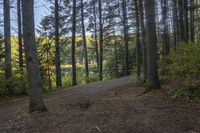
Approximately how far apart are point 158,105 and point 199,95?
1666 mm

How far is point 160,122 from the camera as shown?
7777 millimetres

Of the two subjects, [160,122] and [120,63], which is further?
[120,63]

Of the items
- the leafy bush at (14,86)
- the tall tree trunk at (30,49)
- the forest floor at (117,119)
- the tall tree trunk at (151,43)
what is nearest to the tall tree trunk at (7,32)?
the leafy bush at (14,86)

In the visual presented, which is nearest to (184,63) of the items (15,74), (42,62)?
(15,74)

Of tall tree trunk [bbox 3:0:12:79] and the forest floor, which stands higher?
tall tree trunk [bbox 3:0:12:79]

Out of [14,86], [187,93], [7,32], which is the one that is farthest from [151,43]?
[7,32]

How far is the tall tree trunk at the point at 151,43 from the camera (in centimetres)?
1231

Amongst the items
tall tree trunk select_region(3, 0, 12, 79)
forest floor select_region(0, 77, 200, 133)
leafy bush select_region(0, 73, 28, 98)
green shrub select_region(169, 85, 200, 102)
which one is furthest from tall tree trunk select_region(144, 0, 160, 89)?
tall tree trunk select_region(3, 0, 12, 79)

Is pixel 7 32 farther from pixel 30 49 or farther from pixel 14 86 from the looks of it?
pixel 30 49

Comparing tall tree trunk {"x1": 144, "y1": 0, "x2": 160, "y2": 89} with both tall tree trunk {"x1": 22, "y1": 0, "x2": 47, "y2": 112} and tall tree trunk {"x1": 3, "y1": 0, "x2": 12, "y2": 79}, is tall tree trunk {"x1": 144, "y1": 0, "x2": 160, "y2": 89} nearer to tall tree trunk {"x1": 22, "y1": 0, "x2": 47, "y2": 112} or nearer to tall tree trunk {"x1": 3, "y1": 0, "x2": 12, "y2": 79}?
tall tree trunk {"x1": 22, "y1": 0, "x2": 47, "y2": 112}

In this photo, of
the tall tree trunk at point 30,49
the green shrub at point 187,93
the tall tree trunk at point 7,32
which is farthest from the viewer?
the tall tree trunk at point 7,32

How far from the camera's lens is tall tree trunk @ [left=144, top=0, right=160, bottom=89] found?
1231cm

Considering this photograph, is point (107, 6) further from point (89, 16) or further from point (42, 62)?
point (42, 62)

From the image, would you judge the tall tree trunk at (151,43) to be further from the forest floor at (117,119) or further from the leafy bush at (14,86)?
the leafy bush at (14,86)
